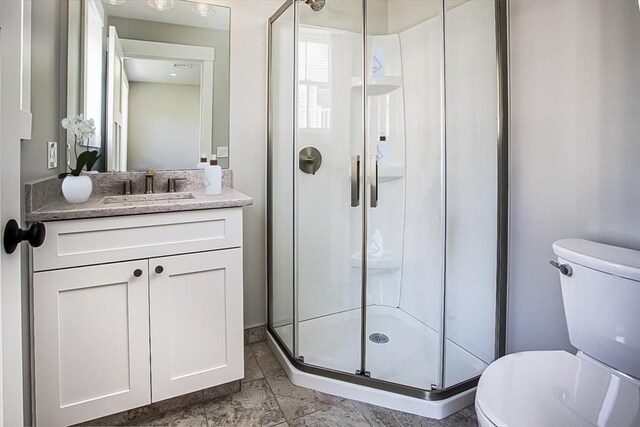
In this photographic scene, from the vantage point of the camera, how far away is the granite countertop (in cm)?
130

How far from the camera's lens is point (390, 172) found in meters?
2.17

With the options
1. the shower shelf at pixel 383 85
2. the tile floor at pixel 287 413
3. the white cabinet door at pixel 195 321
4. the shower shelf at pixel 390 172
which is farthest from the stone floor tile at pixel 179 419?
the shower shelf at pixel 383 85

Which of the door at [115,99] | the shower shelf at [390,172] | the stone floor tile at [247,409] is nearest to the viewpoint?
the stone floor tile at [247,409]

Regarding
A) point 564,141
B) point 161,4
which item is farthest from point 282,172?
point 564,141

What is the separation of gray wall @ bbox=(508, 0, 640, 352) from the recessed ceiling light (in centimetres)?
175

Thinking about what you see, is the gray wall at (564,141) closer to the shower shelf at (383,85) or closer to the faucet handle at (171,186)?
the shower shelf at (383,85)

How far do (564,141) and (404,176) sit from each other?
0.84m

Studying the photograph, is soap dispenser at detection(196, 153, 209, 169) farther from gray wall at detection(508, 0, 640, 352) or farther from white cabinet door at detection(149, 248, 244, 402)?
gray wall at detection(508, 0, 640, 352)

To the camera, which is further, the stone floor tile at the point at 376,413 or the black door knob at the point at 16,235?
the stone floor tile at the point at 376,413

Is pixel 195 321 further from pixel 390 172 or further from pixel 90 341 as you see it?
pixel 390 172

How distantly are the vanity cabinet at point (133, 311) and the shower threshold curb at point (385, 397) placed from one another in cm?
34

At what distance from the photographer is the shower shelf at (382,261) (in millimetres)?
2205

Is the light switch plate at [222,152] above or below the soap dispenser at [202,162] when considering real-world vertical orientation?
above

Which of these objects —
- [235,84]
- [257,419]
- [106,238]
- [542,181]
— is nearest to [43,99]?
[106,238]
